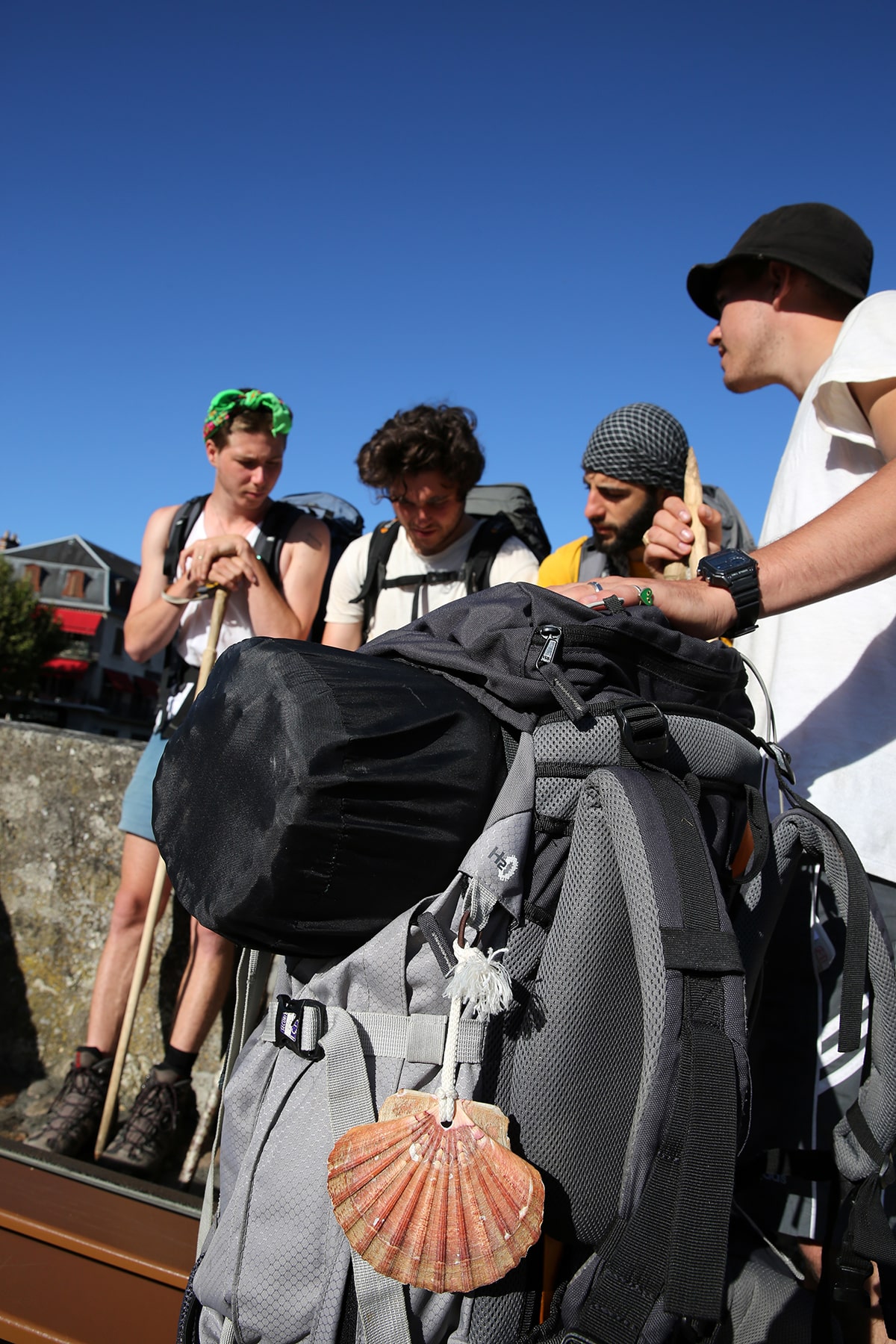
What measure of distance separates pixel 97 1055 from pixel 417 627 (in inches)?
90.4

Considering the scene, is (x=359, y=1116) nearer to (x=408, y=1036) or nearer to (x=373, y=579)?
(x=408, y=1036)

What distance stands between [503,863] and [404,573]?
227 cm

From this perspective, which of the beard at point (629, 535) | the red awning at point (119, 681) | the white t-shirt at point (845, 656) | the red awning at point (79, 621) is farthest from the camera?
the red awning at point (119, 681)

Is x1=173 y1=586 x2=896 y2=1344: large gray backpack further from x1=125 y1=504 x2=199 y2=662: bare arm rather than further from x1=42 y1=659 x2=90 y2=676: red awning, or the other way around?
x1=42 y1=659 x2=90 y2=676: red awning

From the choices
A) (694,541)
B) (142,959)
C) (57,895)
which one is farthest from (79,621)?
(694,541)

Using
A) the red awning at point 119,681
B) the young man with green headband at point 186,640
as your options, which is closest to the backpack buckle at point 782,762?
the young man with green headband at point 186,640

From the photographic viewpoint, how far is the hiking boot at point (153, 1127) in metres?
2.79

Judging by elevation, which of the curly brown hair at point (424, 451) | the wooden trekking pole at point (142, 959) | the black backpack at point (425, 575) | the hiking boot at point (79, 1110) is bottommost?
the hiking boot at point (79, 1110)

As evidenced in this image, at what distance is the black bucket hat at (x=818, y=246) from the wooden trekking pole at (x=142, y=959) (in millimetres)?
2000

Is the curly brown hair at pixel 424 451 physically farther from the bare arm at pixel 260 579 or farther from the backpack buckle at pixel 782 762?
the backpack buckle at pixel 782 762

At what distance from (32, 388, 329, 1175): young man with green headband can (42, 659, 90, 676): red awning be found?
5254 centimetres

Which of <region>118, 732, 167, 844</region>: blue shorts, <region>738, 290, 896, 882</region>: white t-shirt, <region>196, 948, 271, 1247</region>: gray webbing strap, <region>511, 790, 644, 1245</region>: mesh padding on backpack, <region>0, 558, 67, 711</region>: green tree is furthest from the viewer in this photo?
<region>0, 558, 67, 711</region>: green tree

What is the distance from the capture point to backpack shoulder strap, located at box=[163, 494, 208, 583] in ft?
11.4

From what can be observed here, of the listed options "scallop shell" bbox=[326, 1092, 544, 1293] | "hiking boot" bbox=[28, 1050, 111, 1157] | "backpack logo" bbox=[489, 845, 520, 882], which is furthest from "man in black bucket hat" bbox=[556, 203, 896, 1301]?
"hiking boot" bbox=[28, 1050, 111, 1157]
